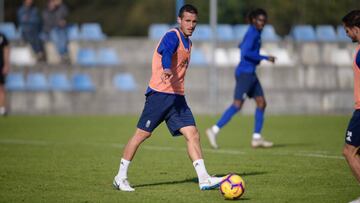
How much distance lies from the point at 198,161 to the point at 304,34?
20271 millimetres

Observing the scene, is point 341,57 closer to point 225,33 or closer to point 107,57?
point 225,33

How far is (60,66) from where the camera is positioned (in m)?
27.5

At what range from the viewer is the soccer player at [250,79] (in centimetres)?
1667

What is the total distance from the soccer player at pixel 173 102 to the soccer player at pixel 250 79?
19.2 feet

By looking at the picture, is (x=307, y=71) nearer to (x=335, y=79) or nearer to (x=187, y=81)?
(x=335, y=79)

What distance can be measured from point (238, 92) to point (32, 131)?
19.8 ft

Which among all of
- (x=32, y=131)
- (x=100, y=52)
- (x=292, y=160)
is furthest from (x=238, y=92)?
(x=100, y=52)

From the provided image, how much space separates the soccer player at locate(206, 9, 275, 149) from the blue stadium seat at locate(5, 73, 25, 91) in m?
11.4

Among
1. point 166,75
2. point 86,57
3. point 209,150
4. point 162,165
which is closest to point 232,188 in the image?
point 166,75

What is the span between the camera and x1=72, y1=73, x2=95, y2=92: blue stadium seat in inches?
1070

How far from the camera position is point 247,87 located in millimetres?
16781

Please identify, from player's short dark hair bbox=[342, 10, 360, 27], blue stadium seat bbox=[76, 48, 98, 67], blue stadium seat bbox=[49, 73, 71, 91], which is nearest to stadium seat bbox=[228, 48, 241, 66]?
blue stadium seat bbox=[76, 48, 98, 67]

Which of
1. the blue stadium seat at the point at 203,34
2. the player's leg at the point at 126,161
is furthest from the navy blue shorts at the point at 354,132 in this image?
the blue stadium seat at the point at 203,34

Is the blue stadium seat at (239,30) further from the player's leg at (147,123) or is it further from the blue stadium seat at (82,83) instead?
the player's leg at (147,123)
